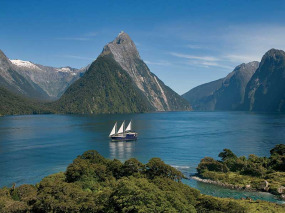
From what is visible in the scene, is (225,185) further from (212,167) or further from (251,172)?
(212,167)

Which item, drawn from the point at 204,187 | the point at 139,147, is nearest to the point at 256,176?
the point at 204,187

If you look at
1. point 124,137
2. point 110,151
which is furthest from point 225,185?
point 124,137

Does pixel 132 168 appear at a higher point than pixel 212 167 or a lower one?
higher

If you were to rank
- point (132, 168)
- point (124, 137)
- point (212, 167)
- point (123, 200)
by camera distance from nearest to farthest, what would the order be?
point (123, 200) < point (132, 168) < point (212, 167) < point (124, 137)

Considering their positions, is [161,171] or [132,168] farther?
[132,168]

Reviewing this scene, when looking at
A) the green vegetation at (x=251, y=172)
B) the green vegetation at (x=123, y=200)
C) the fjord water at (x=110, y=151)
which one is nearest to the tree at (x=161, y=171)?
the green vegetation at (x=123, y=200)

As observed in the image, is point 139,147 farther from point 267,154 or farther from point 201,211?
point 201,211

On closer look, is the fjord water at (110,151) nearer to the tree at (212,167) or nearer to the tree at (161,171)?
the tree at (212,167)
